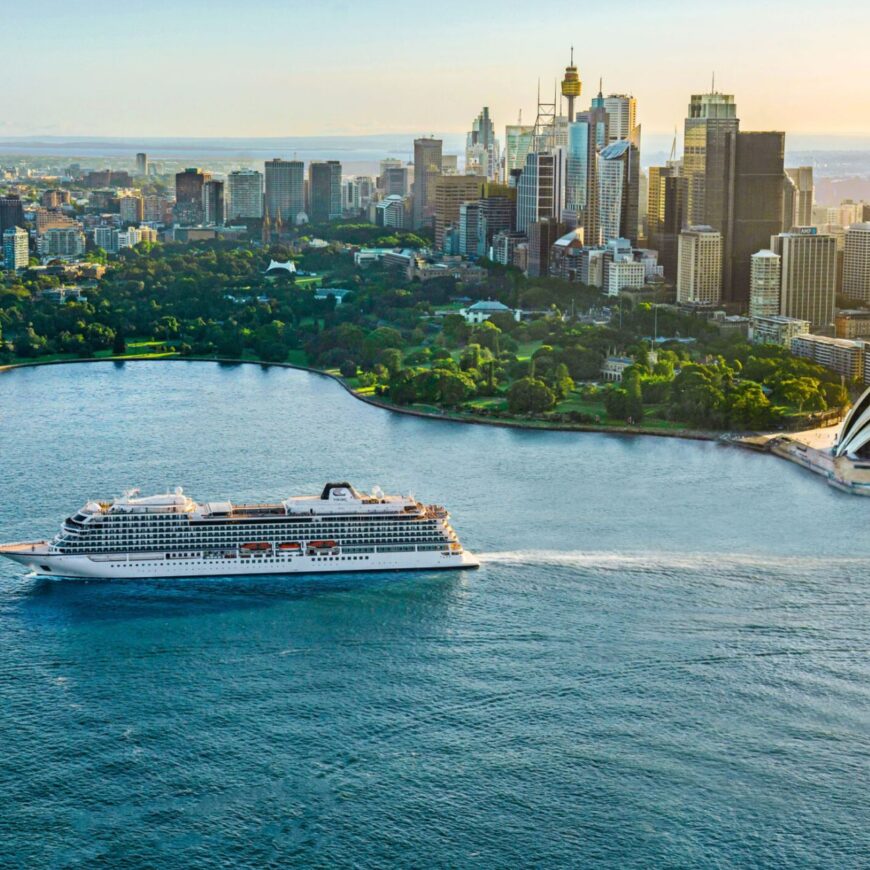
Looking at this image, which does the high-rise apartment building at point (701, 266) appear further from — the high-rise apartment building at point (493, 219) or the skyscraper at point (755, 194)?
the high-rise apartment building at point (493, 219)

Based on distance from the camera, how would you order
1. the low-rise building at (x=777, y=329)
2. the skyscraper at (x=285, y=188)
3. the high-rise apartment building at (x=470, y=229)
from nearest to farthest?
the low-rise building at (x=777, y=329) → the high-rise apartment building at (x=470, y=229) → the skyscraper at (x=285, y=188)

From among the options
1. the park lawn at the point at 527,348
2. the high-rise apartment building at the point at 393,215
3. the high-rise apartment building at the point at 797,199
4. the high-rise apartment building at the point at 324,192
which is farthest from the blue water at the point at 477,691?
the high-rise apartment building at the point at 324,192

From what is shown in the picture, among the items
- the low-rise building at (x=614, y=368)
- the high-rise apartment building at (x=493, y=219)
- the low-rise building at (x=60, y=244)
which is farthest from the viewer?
the low-rise building at (x=60, y=244)

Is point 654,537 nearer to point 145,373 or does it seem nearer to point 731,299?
point 145,373

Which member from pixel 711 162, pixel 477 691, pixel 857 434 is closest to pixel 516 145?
pixel 711 162

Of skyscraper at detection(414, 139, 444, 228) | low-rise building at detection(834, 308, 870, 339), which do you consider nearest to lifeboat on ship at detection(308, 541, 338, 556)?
low-rise building at detection(834, 308, 870, 339)

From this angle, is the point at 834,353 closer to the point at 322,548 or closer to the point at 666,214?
the point at 666,214

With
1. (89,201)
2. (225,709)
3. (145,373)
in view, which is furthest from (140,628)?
(89,201)

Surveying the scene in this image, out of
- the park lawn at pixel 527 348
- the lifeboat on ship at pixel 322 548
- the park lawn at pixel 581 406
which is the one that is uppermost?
the park lawn at pixel 527 348
